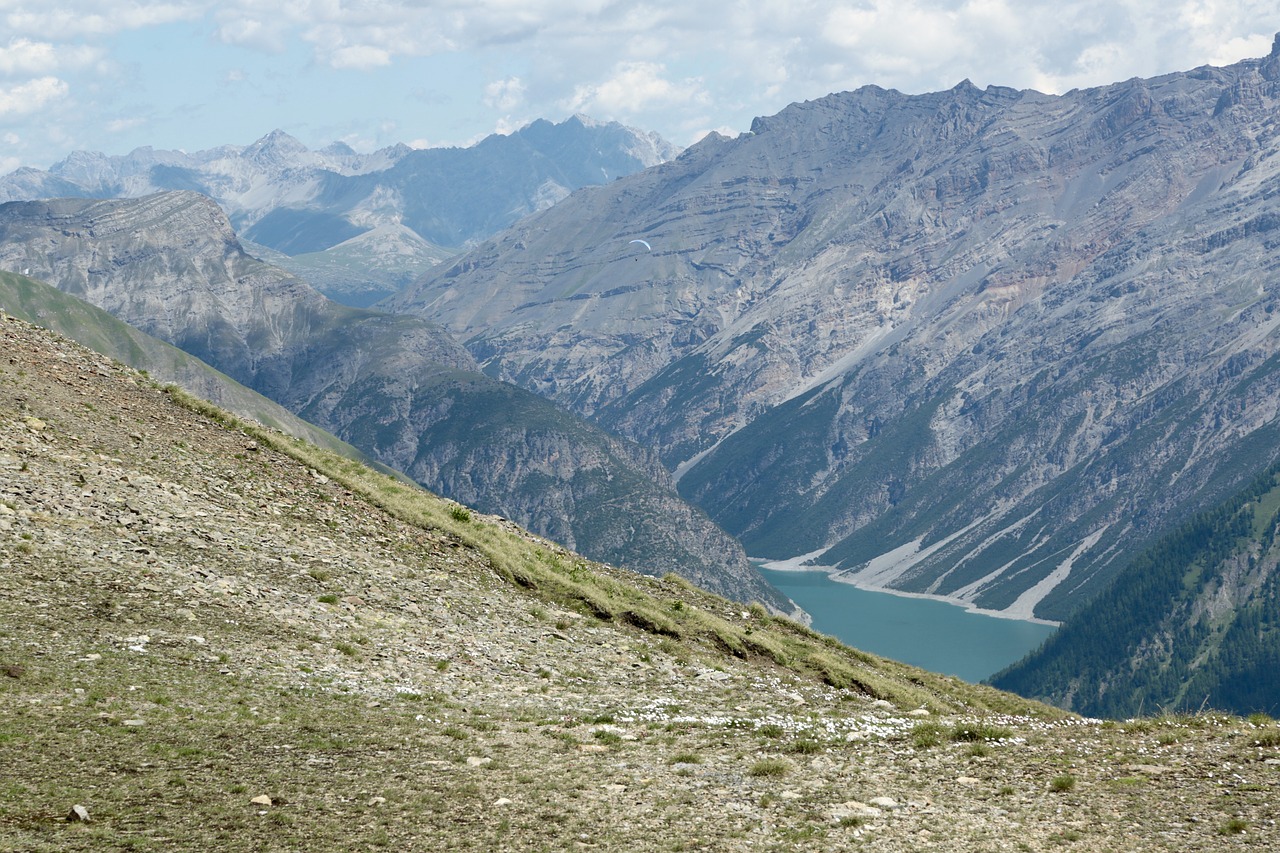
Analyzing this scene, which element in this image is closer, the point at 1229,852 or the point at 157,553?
the point at 1229,852

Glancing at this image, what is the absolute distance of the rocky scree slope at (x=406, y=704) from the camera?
89.1 ft

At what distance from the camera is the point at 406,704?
35.6m

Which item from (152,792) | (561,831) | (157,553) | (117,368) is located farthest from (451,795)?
(117,368)

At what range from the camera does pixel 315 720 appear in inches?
1307

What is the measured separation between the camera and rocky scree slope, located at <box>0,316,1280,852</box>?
27.2 meters

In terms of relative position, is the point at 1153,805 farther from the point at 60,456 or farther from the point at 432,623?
the point at 60,456

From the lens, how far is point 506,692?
38.5 meters

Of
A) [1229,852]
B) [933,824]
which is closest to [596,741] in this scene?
[933,824]

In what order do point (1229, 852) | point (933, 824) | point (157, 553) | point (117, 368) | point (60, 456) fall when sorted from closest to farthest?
point (1229, 852) → point (933, 824) → point (157, 553) → point (60, 456) → point (117, 368)

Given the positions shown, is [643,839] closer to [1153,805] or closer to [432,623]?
[1153,805]

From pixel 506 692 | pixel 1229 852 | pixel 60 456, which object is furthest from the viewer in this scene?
pixel 60 456

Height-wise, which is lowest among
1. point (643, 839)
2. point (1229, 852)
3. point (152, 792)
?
point (152, 792)

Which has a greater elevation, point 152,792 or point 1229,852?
point 1229,852

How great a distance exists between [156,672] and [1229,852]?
1010 inches
